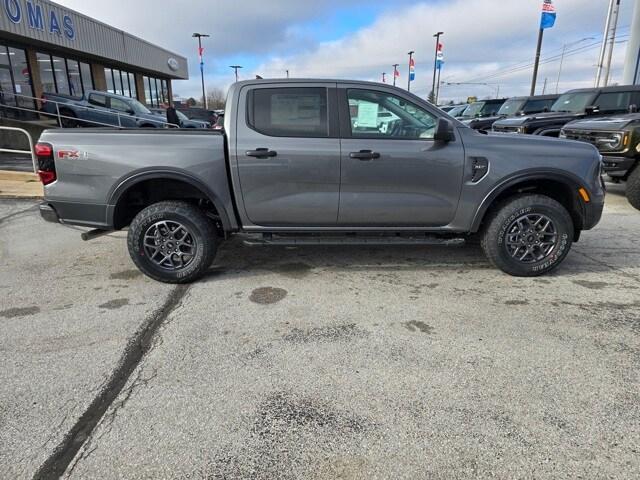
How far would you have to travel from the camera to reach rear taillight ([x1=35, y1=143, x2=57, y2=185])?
3820 mm

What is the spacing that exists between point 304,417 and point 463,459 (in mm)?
834

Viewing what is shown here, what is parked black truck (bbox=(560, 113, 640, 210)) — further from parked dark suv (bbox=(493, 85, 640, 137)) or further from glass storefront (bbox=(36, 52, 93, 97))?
glass storefront (bbox=(36, 52, 93, 97))

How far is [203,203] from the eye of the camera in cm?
426

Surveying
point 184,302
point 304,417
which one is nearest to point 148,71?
point 184,302

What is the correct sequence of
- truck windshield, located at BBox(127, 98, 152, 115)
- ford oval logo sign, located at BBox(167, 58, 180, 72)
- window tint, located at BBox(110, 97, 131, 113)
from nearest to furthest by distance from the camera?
window tint, located at BBox(110, 97, 131, 113) < truck windshield, located at BBox(127, 98, 152, 115) < ford oval logo sign, located at BBox(167, 58, 180, 72)

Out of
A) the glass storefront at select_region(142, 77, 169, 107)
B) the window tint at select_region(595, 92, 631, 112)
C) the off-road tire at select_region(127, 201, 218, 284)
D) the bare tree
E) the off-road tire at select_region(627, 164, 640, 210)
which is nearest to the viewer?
the off-road tire at select_region(127, 201, 218, 284)

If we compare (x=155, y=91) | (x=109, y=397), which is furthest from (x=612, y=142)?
(x=155, y=91)

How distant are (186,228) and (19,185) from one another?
6.06 metres

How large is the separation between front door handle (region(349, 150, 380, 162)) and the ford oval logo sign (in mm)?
32232

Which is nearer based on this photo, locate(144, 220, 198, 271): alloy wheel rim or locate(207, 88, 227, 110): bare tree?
locate(144, 220, 198, 271): alloy wheel rim

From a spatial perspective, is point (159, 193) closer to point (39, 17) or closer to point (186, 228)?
point (186, 228)

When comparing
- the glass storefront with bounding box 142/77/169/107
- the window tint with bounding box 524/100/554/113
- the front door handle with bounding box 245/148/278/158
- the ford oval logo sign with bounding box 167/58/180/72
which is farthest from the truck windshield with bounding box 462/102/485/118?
the ford oval logo sign with bounding box 167/58/180/72

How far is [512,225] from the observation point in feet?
13.4

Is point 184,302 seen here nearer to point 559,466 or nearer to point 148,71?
point 559,466
